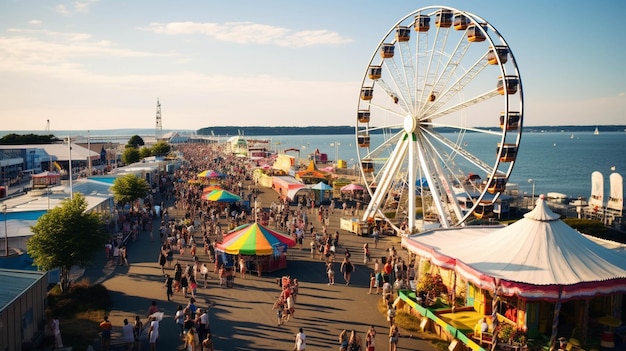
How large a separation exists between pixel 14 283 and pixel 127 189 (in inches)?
703

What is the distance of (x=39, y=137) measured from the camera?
77750 millimetres

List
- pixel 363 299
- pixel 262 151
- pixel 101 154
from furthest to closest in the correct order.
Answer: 1. pixel 262 151
2. pixel 101 154
3. pixel 363 299

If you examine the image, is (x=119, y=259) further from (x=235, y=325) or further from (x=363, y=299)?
(x=363, y=299)

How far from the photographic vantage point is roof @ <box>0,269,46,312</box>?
10.3m

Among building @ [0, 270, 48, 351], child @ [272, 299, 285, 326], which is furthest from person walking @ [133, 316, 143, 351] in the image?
child @ [272, 299, 285, 326]

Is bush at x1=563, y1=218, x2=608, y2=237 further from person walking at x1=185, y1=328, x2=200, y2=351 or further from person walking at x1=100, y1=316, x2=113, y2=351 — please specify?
person walking at x1=100, y1=316, x2=113, y2=351

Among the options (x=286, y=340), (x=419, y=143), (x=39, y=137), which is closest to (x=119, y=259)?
(x=286, y=340)

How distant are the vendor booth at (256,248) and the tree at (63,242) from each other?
14.2 ft

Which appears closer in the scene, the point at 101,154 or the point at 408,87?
the point at 408,87

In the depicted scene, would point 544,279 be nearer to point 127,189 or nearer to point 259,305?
point 259,305

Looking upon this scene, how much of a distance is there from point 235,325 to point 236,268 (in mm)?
5316

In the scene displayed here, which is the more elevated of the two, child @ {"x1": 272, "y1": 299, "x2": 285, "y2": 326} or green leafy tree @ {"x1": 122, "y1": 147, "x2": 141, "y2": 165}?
green leafy tree @ {"x1": 122, "y1": 147, "x2": 141, "y2": 165}

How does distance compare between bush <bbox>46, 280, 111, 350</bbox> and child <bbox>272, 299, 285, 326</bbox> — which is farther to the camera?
child <bbox>272, 299, 285, 326</bbox>

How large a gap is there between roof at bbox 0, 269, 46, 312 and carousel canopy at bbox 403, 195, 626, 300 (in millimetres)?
9875
